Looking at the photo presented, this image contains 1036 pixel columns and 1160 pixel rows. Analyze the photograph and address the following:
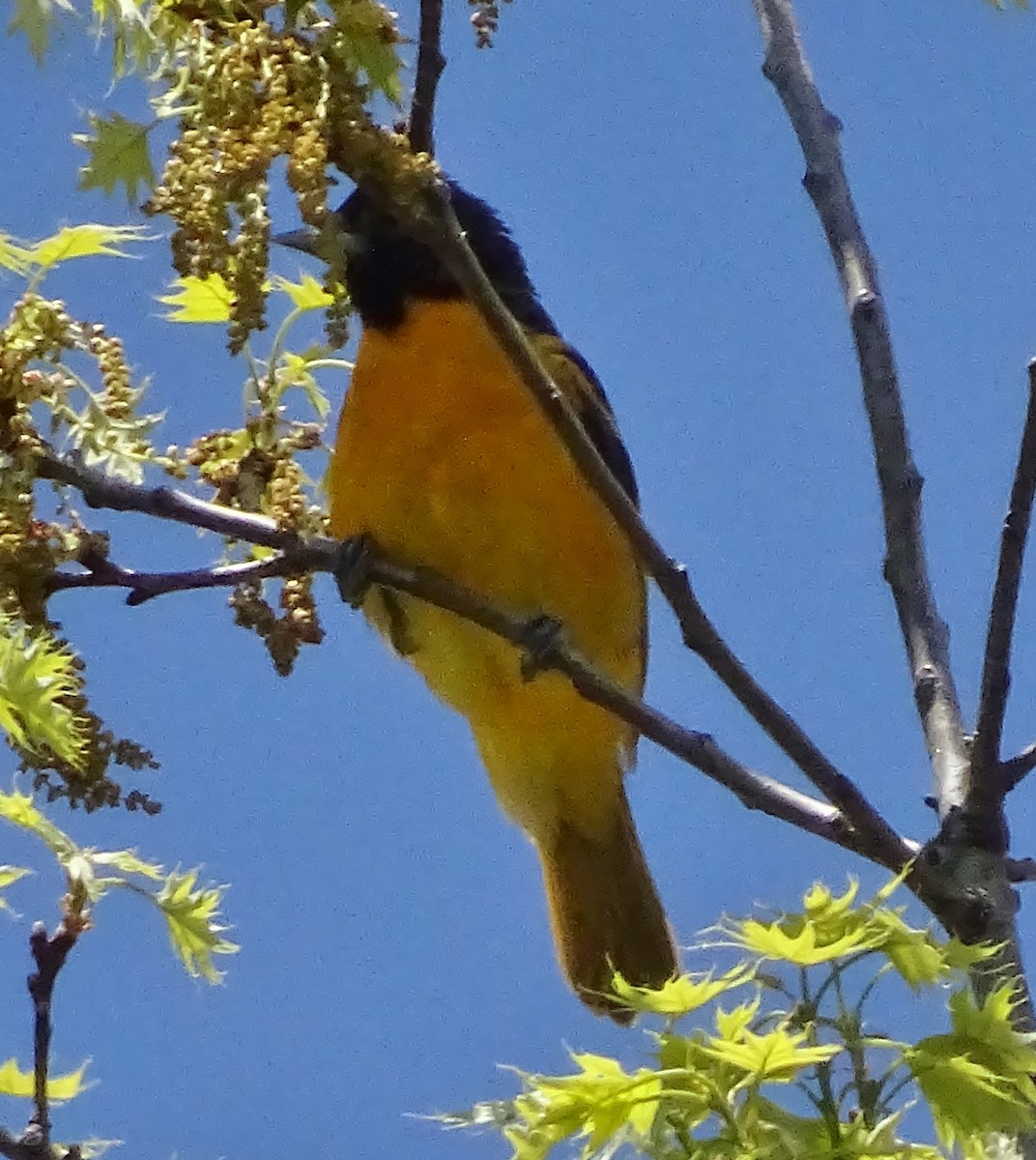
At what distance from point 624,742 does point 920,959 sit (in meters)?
1.86

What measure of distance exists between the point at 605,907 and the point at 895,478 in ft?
4.27

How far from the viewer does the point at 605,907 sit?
2.92m

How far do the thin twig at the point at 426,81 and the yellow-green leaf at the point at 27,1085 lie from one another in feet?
2.97

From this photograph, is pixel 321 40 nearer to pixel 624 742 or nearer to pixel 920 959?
pixel 920 959

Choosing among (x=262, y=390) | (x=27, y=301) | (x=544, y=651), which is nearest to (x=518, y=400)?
(x=544, y=651)

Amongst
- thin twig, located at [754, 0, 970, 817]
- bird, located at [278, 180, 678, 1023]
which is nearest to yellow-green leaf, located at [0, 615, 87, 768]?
thin twig, located at [754, 0, 970, 817]

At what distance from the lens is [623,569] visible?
2602mm

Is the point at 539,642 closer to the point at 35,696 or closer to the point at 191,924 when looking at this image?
the point at 191,924

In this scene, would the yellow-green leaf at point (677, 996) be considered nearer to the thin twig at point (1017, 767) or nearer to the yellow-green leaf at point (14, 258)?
the thin twig at point (1017, 767)

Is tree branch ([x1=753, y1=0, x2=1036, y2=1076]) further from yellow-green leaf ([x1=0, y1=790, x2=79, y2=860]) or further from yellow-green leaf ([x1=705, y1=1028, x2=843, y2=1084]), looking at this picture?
yellow-green leaf ([x1=0, y1=790, x2=79, y2=860])

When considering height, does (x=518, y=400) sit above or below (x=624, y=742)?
above

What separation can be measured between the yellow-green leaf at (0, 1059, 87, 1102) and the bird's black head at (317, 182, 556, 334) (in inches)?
52.2

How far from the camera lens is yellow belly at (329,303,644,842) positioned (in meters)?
2.42

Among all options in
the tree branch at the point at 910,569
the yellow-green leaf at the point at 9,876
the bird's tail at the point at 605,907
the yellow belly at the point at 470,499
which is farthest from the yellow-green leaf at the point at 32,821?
the bird's tail at the point at 605,907
